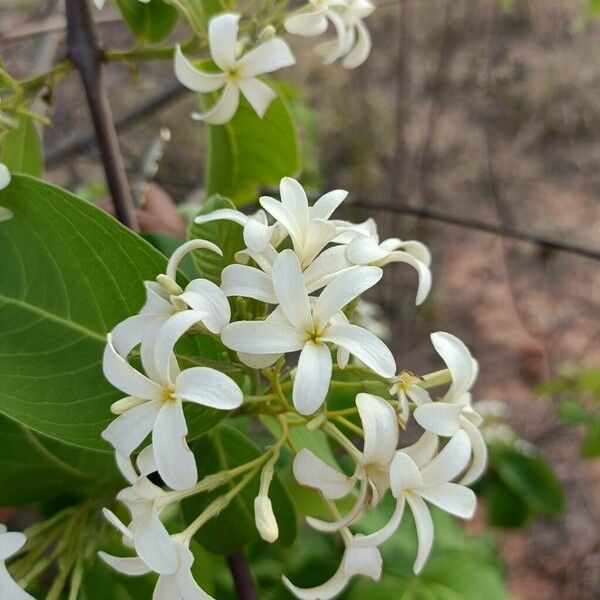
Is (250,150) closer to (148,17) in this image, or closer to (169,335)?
(148,17)

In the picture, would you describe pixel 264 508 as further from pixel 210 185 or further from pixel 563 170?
pixel 563 170

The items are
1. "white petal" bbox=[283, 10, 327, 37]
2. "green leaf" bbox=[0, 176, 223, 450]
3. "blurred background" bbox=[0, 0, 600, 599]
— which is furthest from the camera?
"blurred background" bbox=[0, 0, 600, 599]

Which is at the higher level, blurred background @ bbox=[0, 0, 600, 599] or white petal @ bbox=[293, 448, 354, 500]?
white petal @ bbox=[293, 448, 354, 500]

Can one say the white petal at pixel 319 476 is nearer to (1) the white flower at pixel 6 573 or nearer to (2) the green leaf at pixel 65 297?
(2) the green leaf at pixel 65 297

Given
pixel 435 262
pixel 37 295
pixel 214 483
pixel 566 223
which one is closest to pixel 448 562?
pixel 214 483

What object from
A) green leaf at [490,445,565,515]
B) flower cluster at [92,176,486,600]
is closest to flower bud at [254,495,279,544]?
flower cluster at [92,176,486,600]

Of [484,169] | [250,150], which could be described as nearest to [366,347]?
[250,150]

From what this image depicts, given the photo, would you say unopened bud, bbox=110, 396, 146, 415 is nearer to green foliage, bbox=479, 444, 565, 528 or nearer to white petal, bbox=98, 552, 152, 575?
white petal, bbox=98, 552, 152, 575
